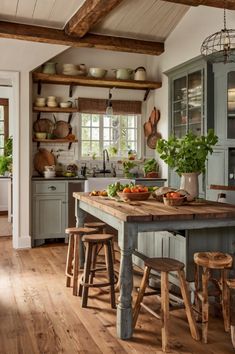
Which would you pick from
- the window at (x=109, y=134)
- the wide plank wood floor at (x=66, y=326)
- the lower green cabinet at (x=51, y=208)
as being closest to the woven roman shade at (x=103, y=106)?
the window at (x=109, y=134)

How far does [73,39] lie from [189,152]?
9.47ft

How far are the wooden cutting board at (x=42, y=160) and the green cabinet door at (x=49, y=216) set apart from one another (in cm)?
63

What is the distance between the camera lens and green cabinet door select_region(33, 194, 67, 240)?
5586 mm

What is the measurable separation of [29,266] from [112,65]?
365 centimetres

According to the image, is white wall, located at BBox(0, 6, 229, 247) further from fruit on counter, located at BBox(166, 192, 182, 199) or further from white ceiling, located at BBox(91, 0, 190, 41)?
fruit on counter, located at BBox(166, 192, 182, 199)

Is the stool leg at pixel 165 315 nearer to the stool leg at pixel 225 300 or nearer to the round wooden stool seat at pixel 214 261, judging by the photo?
the round wooden stool seat at pixel 214 261

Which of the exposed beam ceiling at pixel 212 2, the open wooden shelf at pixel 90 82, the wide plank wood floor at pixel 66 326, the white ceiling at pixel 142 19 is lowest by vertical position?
the wide plank wood floor at pixel 66 326

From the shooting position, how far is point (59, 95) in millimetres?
6242

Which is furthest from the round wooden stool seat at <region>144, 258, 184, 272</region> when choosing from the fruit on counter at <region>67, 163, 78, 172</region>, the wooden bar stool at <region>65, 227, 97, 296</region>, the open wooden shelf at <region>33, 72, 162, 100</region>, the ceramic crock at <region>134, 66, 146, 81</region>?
the ceramic crock at <region>134, 66, 146, 81</region>

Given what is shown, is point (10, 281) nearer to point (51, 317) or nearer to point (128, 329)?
point (51, 317)

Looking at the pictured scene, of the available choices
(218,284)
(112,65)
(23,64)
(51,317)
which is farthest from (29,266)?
(112,65)

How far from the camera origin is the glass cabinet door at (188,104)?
16.5ft

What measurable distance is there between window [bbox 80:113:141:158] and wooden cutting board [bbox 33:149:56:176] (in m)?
0.56

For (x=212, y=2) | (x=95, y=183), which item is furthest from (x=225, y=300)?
(x=95, y=183)
